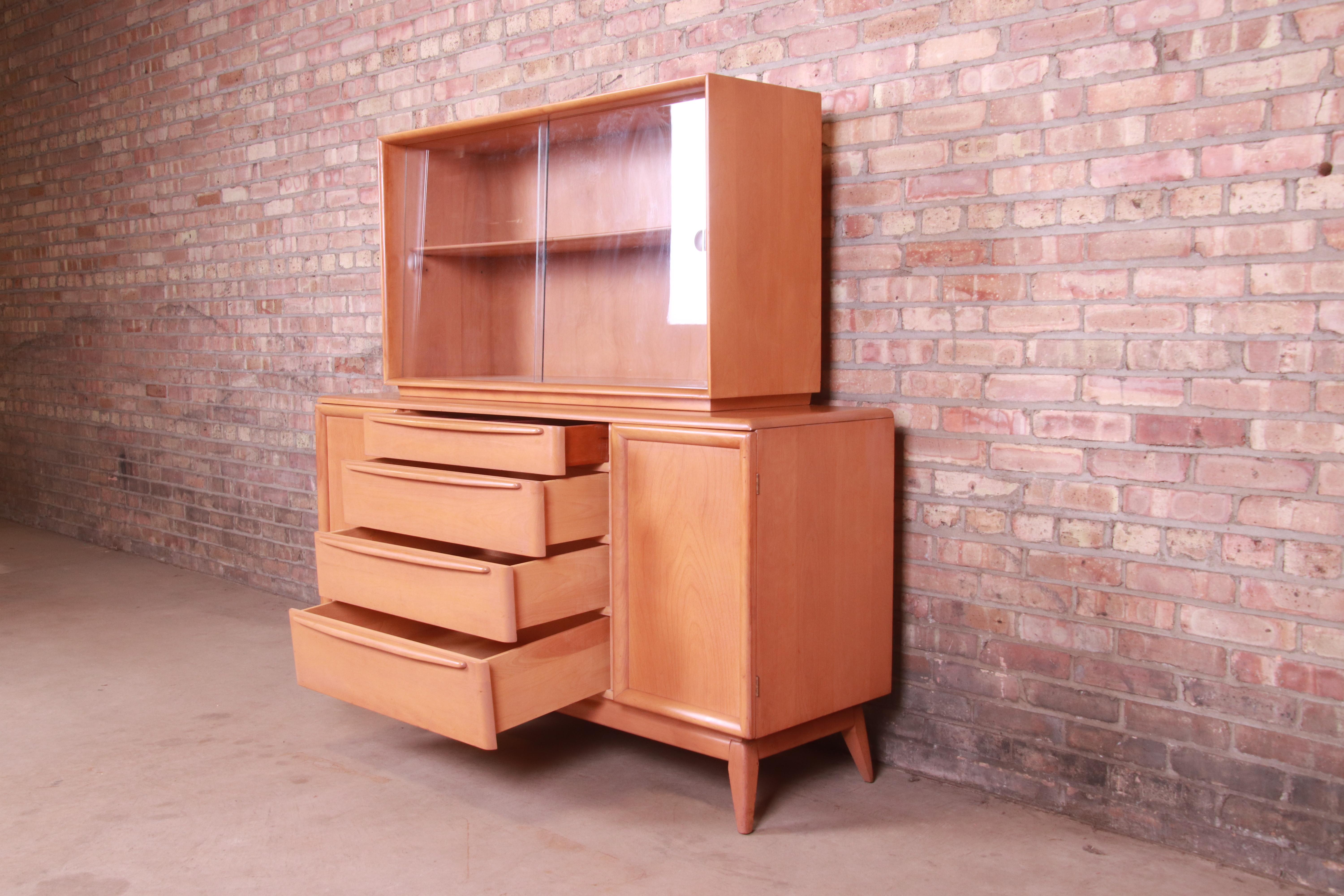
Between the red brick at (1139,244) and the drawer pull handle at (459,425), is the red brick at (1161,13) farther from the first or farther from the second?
the drawer pull handle at (459,425)

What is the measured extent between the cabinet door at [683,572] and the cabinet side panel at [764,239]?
19 centimetres

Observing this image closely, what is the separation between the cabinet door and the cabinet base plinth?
4cm

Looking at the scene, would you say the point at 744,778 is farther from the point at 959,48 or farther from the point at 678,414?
the point at 959,48

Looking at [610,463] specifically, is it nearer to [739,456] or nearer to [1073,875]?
[739,456]

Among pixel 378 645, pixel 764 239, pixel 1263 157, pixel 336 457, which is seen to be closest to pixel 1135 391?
pixel 1263 157

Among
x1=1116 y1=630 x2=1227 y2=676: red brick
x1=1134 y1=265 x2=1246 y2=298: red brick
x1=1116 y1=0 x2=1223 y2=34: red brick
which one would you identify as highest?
x1=1116 y1=0 x2=1223 y2=34: red brick

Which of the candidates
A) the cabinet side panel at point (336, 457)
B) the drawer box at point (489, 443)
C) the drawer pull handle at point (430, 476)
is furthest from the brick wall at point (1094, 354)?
the cabinet side panel at point (336, 457)

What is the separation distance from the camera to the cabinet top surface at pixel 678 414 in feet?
7.04

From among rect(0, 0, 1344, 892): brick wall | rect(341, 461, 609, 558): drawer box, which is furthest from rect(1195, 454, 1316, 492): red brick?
rect(341, 461, 609, 558): drawer box

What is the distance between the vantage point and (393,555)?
2.44m

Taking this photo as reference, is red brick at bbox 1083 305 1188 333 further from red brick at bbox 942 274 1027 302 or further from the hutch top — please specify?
the hutch top

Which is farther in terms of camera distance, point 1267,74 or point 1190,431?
point 1190,431

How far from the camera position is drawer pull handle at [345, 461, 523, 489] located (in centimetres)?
231

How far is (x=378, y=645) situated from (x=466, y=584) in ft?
0.83
